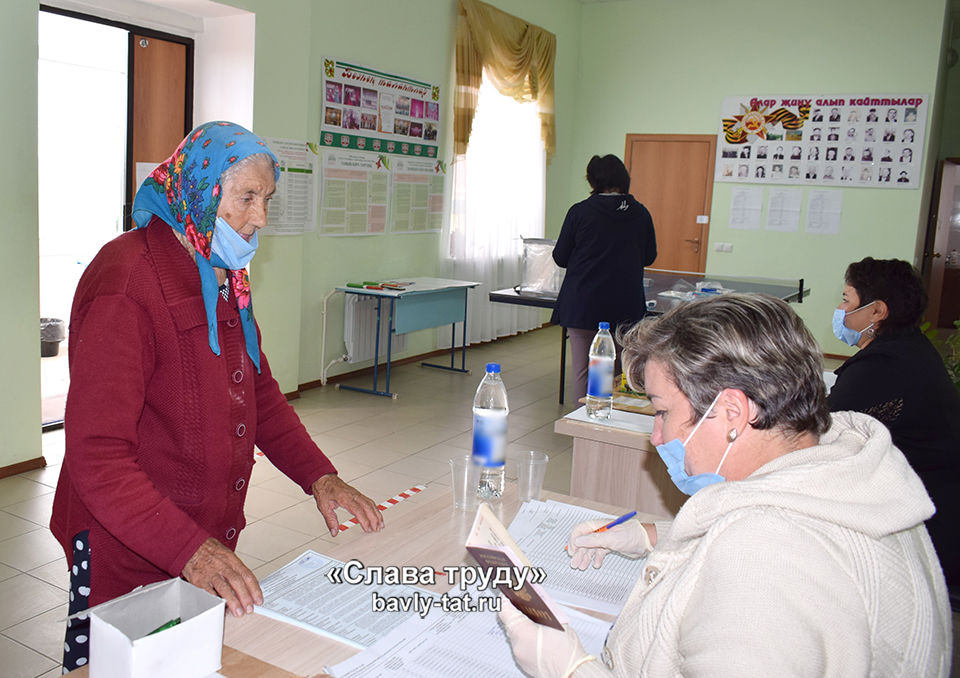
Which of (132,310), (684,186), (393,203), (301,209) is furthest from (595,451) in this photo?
(684,186)

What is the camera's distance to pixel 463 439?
503 centimetres

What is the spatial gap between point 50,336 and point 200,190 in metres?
5.54

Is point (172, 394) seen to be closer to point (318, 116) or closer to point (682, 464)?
point (682, 464)

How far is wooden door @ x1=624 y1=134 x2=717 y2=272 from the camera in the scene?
882cm

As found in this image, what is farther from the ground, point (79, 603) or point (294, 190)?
point (294, 190)

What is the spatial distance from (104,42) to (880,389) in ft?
16.5

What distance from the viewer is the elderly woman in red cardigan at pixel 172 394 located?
4.57ft

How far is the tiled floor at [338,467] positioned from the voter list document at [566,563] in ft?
5.37

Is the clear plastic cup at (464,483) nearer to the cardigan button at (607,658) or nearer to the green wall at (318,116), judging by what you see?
the cardigan button at (607,658)

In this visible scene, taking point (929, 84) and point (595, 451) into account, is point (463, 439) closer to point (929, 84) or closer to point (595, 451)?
point (595, 451)

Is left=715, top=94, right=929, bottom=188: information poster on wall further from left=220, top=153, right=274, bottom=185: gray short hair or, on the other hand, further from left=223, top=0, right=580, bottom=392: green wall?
left=220, top=153, right=274, bottom=185: gray short hair

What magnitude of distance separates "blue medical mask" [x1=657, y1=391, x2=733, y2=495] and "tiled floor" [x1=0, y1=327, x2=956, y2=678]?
6.82 ft

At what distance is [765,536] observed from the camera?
3.19 ft

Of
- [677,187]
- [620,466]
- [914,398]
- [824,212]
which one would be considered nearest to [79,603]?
[620,466]
